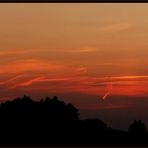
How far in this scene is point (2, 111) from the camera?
48.0ft

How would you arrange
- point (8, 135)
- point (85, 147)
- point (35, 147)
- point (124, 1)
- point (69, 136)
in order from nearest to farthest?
point (124, 1) → point (35, 147) → point (85, 147) → point (8, 135) → point (69, 136)

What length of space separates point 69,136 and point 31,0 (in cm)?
636

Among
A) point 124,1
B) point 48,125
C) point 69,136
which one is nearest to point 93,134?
point 69,136

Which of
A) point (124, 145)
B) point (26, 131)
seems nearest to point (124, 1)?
point (124, 145)

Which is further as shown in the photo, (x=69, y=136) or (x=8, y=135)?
(x=69, y=136)

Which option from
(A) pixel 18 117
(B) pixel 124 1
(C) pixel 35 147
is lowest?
(C) pixel 35 147

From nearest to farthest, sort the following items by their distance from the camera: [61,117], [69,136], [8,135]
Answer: [8,135] → [69,136] → [61,117]

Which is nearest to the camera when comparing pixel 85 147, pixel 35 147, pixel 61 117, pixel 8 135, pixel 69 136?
pixel 35 147

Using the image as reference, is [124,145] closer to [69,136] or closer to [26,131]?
[69,136]

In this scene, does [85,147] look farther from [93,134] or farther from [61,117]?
[61,117]

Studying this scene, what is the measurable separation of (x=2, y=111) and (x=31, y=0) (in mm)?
7109

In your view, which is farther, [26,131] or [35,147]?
[26,131]

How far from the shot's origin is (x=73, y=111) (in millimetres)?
16281

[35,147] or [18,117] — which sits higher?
[18,117]
